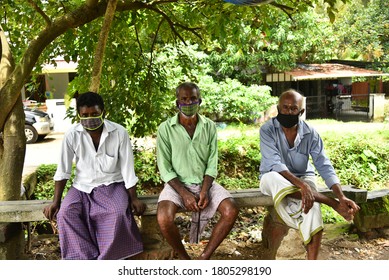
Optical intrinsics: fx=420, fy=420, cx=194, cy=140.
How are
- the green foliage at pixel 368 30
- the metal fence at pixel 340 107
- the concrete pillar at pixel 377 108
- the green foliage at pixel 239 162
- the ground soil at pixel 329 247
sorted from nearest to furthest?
the ground soil at pixel 329 247
the green foliage at pixel 239 162
the concrete pillar at pixel 377 108
the metal fence at pixel 340 107
the green foliage at pixel 368 30

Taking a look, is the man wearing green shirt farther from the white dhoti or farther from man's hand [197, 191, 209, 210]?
the white dhoti

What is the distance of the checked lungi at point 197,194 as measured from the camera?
11.0ft

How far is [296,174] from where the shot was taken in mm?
3707

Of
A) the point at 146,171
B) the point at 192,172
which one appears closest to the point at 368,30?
the point at 146,171

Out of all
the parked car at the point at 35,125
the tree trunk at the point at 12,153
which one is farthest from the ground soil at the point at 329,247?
the parked car at the point at 35,125

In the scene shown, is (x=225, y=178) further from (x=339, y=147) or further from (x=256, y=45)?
(x=256, y=45)

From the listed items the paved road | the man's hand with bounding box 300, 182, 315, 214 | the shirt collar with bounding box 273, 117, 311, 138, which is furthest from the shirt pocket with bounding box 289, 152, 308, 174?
the paved road

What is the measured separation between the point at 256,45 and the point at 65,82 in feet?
25.8

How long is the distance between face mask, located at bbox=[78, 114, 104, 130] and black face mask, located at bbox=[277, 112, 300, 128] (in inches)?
59.6

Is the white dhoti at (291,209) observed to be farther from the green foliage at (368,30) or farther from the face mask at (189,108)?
the green foliage at (368,30)

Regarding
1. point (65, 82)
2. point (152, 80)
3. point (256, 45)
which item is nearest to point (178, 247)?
point (152, 80)

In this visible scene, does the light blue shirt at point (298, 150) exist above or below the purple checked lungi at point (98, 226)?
above

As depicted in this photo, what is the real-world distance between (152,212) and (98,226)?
482 millimetres

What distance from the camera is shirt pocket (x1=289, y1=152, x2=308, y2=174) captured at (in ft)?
12.0
